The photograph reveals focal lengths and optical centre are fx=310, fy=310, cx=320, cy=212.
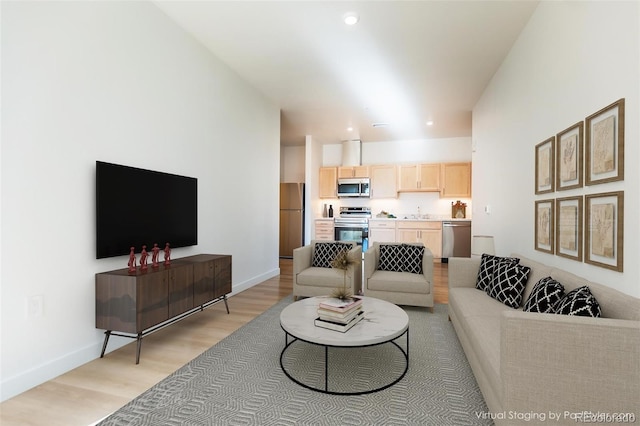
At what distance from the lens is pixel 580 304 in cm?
158

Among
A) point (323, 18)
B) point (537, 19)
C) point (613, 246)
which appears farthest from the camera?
point (323, 18)

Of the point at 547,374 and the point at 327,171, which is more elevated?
the point at 327,171

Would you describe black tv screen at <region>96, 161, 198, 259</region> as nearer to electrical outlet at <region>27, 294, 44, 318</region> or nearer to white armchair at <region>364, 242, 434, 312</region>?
electrical outlet at <region>27, 294, 44, 318</region>

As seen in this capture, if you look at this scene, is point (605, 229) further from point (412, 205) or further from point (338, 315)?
point (412, 205)

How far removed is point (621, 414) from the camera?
1.25m

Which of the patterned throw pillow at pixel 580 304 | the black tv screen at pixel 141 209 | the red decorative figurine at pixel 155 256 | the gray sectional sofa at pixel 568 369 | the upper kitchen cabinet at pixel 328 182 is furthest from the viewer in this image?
the upper kitchen cabinet at pixel 328 182

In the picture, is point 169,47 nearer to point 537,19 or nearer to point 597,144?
point 537,19

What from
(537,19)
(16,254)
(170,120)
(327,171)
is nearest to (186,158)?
(170,120)

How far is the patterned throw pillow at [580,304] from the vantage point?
1.54 m

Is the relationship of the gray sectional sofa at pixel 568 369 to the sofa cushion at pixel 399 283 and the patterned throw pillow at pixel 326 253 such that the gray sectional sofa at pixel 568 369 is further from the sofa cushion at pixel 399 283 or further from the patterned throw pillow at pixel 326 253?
the patterned throw pillow at pixel 326 253

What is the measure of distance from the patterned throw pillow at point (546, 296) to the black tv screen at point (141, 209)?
299 centimetres

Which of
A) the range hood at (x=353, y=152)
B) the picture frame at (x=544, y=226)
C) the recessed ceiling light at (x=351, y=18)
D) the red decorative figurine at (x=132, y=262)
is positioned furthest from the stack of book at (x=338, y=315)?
the range hood at (x=353, y=152)

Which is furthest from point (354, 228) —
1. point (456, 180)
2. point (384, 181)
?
point (456, 180)

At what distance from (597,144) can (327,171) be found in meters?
6.03
